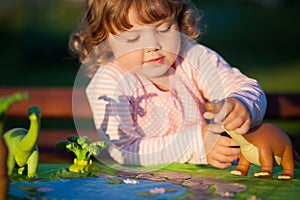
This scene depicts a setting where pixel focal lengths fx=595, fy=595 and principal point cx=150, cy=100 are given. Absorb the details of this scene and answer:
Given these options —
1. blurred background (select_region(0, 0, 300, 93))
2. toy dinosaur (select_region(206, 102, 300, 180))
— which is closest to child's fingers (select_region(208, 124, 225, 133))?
toy dinosaur (select_region(206, 102, 300, 180))

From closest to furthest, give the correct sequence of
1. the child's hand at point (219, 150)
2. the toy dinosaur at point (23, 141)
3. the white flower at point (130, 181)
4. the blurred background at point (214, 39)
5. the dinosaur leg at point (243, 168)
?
the toy dinosaur at point (23, 141)
the white flower at point (130, 181)
the dinosaur leg at point (243, 168)
the child's hand at point (219, 150)
the blurred background at point (214, 39)

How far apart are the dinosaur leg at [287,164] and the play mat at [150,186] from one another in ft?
0.05

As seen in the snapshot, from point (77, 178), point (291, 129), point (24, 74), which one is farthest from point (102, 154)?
point (24, 74)

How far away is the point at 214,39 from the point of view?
7.24 metres

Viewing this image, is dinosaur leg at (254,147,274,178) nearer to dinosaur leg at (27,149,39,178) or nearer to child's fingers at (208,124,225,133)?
child's fingers at (208,124,225,133)

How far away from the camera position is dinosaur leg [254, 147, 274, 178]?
117cm

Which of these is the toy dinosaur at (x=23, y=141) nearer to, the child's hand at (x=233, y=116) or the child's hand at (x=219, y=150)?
the child's hand at (x=233, y=116)

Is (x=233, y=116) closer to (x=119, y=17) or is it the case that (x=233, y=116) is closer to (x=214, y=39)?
(x=119, y=17)

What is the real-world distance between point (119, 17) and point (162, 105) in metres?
0.28

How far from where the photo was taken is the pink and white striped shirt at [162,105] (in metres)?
1.40

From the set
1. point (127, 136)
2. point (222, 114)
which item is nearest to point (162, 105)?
point (127, 136)

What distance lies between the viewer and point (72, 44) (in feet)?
6.14

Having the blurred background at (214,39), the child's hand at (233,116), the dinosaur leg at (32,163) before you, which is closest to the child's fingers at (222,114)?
the child's hand at (233,116)

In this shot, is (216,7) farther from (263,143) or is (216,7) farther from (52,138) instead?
(263,143)
